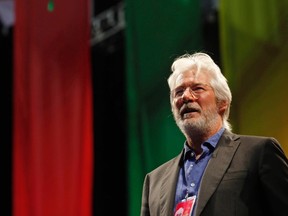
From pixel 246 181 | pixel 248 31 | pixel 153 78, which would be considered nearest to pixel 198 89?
pixel 246 181

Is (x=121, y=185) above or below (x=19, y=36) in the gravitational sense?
below

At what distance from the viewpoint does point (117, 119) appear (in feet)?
13.0

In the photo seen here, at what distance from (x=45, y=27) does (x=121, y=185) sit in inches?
51.8

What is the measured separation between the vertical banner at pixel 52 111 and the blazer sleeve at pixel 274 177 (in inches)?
62.9

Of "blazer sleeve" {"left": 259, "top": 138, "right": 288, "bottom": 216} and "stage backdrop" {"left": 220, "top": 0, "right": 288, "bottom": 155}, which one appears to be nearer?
"blazer sleeve" {"left": 259, "top": 138, "right": 288, "bottom": 216}

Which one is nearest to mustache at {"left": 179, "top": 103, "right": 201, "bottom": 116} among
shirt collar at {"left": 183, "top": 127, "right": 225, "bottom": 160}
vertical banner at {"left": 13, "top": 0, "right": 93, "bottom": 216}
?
shirt collar at {"left": 183, "top": 127, "right": 225, "bottom": 160}

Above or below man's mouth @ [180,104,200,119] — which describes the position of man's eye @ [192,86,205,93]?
above

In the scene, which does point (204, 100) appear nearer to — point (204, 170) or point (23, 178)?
point (204, 170)

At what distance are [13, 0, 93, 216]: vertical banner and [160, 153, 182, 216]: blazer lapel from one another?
1204 millimetres

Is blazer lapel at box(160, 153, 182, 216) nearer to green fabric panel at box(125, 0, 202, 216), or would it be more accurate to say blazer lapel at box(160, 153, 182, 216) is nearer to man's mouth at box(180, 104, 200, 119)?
man's mouth at box(180, 104, 200, 119)

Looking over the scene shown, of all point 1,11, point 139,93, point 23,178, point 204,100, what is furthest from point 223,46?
point 1,11

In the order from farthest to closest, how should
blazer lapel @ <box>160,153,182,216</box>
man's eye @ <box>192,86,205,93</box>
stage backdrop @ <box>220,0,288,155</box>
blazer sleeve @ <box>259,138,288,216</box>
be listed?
1. stage backdrop @ <box>220,0,288,155</box>
2. man's eye @ <box>192,86,205,93</box>
3. blazer lapel @ <box>160,153,182,216</box>
4. blazer sleeve @ <box>259,138,288,216</box>

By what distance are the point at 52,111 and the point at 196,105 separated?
1478 mm

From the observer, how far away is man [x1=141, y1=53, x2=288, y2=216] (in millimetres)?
1676
